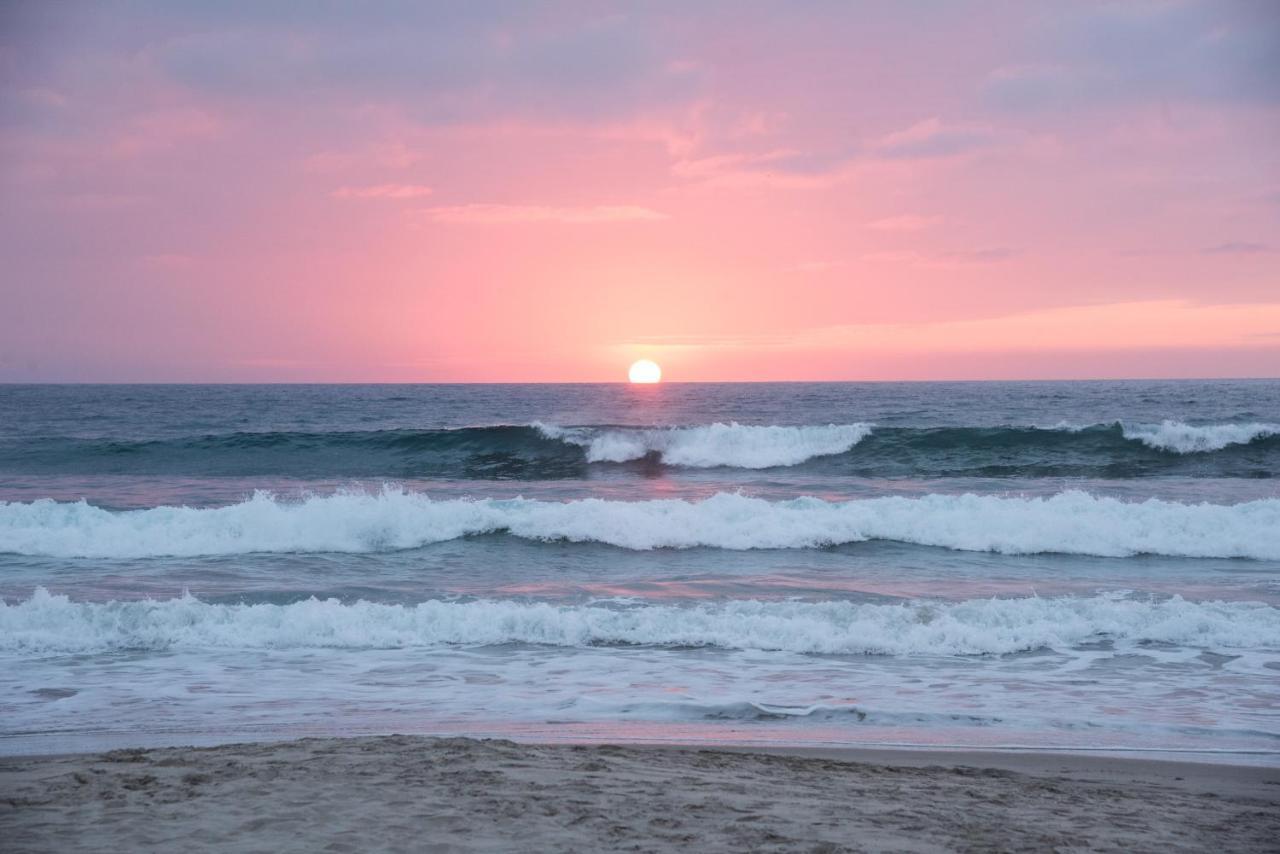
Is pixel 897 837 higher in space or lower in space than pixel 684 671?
higher

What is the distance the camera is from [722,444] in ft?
96.6

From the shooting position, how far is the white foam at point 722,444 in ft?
93.5

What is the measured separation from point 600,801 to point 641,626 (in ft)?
17.1

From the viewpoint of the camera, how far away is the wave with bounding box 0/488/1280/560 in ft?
48.9

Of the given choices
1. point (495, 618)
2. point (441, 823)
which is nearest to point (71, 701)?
point (495, 618)

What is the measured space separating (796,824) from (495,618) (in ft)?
19.8

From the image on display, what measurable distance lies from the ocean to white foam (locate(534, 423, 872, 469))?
249 centimetres

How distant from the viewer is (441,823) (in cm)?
408

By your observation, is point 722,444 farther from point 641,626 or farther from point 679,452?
point 641,626

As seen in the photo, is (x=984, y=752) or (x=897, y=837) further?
(x=984, y=752)

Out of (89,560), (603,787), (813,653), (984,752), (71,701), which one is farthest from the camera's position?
(89,560)

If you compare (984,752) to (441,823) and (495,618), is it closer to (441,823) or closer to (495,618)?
(441,823)

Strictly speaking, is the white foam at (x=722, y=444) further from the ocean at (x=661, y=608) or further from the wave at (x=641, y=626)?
the wave at (x=641, y=626)

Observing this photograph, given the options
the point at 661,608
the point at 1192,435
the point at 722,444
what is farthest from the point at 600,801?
the point at 1192,435
